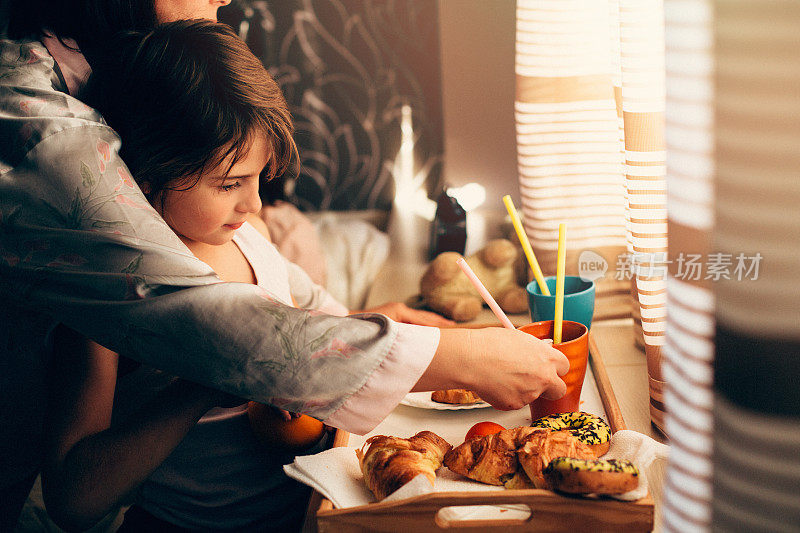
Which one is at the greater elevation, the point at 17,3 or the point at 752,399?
the point at 17,3

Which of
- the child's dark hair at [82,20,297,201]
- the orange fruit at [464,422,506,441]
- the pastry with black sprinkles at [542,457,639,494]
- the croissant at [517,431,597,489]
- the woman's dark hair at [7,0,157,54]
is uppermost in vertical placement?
the woman's dark hair at [7,0,157,54]

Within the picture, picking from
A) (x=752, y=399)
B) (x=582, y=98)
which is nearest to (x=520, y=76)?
(x=582, y=98)

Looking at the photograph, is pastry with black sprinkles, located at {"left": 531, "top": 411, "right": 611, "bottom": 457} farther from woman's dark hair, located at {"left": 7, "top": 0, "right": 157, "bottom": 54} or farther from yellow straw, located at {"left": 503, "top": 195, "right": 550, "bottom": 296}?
woman's dark hair, located at {"left": 7, "top": 0, "right": 157, "bottom": 54}

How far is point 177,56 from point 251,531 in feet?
2.04

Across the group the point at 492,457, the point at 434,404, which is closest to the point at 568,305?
the point at 434,404

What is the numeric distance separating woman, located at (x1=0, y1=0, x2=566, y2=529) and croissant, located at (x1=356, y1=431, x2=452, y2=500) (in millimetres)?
38

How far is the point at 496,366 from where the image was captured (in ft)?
2.34

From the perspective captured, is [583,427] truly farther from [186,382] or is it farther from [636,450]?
[186,382]

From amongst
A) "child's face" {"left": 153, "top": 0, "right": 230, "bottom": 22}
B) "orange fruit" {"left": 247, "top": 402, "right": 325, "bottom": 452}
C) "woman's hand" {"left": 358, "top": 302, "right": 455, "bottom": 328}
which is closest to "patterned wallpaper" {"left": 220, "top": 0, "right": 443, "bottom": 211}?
"woman's hand" {"left": 358, "top": 302, "right": 455, "bottom": 328}

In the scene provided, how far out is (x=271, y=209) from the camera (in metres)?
2.02

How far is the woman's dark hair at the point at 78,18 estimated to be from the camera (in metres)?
0.82

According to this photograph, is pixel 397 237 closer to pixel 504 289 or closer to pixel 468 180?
pixel 468 180

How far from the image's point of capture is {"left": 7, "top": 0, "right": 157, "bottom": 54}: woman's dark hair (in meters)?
0.82

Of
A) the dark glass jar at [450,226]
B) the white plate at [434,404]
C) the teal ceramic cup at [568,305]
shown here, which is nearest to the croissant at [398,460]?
the white plate at [434,404]
